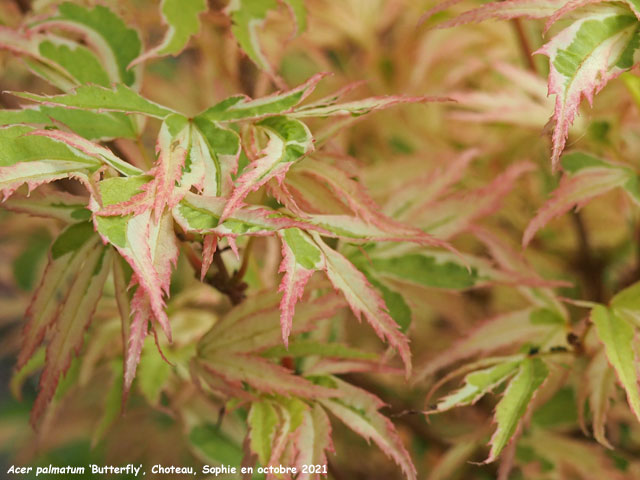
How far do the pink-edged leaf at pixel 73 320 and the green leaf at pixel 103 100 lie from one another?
10 cm

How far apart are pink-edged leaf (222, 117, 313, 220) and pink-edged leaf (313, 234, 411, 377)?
5 centimetres

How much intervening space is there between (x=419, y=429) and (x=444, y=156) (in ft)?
1.09

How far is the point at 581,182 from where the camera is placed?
0.54 metres

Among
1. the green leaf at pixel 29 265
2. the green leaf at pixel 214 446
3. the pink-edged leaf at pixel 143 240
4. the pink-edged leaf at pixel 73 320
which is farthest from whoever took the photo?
the green leaf at pixel 29 265

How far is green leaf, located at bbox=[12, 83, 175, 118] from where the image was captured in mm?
430

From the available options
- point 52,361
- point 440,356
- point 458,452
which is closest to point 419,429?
point 458,452

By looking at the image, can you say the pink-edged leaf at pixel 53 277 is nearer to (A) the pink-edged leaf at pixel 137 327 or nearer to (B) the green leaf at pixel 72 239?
(B) the green leaf at pixel 72 239

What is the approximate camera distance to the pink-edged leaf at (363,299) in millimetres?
432

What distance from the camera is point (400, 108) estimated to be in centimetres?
101

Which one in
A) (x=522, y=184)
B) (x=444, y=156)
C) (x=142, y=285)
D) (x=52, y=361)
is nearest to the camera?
(x=142, y=285)

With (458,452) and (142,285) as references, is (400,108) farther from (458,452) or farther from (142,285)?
(142,285)

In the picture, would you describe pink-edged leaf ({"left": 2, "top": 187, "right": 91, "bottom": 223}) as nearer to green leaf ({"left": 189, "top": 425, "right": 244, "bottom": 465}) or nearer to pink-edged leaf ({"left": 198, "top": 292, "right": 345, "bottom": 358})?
pink-edged leaf ({"left": 198, "top": 292, "right": 345, "bottom": 358})

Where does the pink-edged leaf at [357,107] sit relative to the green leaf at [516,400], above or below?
above

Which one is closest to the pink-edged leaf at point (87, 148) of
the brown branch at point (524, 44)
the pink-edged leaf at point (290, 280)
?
the pink-edged leaf at point (290, 280)
